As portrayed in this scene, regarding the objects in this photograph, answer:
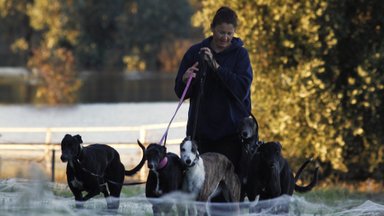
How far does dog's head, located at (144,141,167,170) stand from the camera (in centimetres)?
885

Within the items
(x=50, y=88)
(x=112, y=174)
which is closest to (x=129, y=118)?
(x=50, y=88)

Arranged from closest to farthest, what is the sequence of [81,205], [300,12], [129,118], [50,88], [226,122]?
1. [81,205]
2. [226,122]
3. [300,12]
4. [129,118]
5. [50,88]

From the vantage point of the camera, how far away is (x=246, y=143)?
32.1 ft

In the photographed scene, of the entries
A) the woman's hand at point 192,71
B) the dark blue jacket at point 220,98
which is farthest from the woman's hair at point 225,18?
the woman's hand at point 192,71

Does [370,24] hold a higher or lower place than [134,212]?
higher

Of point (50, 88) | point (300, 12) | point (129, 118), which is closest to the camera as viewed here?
point (300, 12)

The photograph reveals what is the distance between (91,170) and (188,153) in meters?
1.31

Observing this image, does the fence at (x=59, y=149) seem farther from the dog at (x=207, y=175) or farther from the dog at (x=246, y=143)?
the dog at (x=207, y=175)

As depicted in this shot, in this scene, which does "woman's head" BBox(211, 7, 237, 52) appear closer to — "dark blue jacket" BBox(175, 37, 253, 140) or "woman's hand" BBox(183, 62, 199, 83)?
"dark blue jacket" BBox(175, 37, 253, 140)

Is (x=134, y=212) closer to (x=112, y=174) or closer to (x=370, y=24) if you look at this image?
(x=112, y=174)

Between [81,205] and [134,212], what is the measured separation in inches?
19.4

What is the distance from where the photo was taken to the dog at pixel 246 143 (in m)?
9.70

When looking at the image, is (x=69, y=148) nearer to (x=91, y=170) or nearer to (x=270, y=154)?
(x=91, y=170)

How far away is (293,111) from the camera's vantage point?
720 inches
